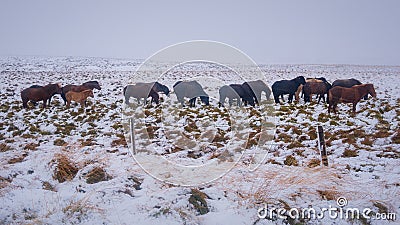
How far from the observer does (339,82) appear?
17.0m

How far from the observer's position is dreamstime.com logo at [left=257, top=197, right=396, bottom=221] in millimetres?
3404

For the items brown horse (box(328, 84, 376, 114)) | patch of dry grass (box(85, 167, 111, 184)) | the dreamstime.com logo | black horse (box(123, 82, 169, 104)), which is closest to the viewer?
the dreamstime.com logo

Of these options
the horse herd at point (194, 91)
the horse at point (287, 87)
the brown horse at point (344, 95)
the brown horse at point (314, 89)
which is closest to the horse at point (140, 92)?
the horse herd at point (194, 91)

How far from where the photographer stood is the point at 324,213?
3.47 metres

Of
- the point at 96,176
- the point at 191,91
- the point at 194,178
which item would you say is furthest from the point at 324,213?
the point at 191,91

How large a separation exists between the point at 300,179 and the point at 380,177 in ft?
4.83

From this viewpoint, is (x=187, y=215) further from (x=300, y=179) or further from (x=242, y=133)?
(x=242, y=133)

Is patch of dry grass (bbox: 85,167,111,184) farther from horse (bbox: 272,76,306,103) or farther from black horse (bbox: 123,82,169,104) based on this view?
horse (bbox: 272,76,306,103)

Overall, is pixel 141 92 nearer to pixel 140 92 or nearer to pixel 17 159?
pixel 140 92

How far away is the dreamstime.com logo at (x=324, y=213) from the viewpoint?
3404 millimetres

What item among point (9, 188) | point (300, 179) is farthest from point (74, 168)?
point (300, 179)

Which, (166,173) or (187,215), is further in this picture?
(166,173)

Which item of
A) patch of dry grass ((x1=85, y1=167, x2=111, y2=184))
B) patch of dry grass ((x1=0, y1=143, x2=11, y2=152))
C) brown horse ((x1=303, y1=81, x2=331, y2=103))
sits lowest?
patch of dry grass ((x1=0, y1=143, x2=11, y2=152))

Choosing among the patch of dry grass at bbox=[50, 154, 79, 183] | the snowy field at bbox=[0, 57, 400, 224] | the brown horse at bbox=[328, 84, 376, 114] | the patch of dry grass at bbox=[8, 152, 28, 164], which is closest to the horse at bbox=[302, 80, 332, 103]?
the brown horse at bbox=[328, 84, 376, 114]
